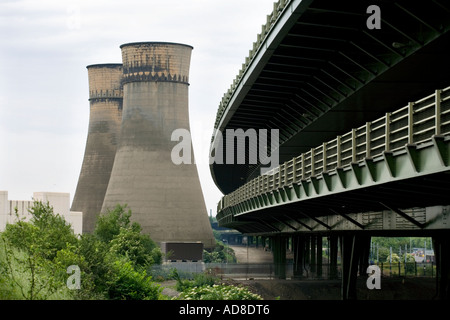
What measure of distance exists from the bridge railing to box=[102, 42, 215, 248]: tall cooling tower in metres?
47.6

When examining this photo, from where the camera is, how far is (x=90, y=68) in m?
116

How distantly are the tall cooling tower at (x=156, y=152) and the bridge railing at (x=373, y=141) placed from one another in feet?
156

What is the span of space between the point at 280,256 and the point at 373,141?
45121mm

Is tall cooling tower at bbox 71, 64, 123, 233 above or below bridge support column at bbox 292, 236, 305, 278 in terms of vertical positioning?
above

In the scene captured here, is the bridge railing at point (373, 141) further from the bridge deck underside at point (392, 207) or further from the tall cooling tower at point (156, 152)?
the tall cooling tower at point (156, 152)

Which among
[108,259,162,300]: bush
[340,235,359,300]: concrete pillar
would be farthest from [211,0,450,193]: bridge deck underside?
[108,259,162,300]: bush

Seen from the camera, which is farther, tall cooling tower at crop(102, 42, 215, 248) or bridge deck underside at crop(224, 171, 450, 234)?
tall cooling tower at crop(102, 42, 215, 248)

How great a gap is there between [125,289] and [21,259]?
770 centimetres

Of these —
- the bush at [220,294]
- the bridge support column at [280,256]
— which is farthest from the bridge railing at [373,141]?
the bridge support column at [280,256]

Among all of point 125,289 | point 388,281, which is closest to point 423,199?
point 125,289

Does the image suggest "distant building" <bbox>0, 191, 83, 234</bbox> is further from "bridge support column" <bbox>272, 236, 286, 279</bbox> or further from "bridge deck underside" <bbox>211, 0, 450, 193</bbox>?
"bridge deck underside" <bbox>211, 0, 450, 193</bbox>

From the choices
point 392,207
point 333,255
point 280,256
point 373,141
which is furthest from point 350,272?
point 280,256

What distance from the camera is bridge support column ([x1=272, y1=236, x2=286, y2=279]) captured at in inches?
2261

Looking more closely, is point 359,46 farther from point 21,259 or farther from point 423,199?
point 21,259
